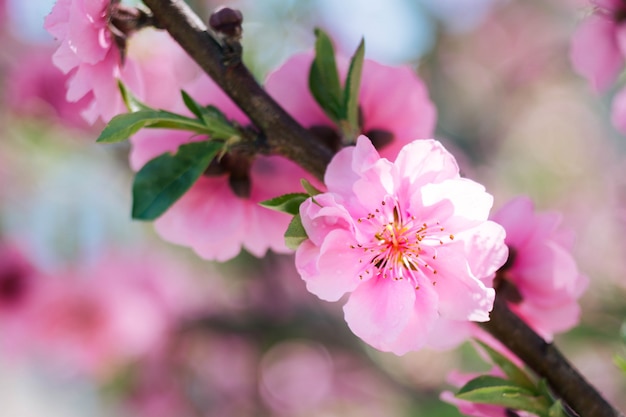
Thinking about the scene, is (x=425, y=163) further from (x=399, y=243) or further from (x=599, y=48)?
(x=599, y=48)

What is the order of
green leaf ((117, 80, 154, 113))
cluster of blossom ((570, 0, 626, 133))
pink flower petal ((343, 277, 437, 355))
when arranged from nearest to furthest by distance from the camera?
pink flower petal ((343, 277, 437, 355)) < green leaf ((117, 80, 154, 113)) < cluster of blossom ((570, 0, 626, 133))

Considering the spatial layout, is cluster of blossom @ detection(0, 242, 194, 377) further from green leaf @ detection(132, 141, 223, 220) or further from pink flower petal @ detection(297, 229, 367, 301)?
pink flower petal @ detection(297, 229, 367, 301)

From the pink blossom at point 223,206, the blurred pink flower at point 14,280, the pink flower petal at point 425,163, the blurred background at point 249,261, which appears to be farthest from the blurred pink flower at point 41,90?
the pink flower petal at point 425,163

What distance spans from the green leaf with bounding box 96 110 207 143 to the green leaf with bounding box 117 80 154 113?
0.11 ft

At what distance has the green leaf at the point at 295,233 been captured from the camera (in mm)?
447

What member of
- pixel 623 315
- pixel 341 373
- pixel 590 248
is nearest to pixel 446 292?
pixel 623 315

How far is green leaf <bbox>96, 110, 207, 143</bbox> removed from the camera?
1.57 ft

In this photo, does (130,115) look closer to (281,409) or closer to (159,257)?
(159,257)

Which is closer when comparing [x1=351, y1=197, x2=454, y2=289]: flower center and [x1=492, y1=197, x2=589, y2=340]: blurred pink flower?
[x1=351, y1=197, x2=454, y2=289]: flower center

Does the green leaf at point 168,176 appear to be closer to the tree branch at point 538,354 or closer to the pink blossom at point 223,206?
the pink blossom at point 223,206

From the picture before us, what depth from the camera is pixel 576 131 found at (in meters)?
3.16

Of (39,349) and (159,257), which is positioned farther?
(159,257)

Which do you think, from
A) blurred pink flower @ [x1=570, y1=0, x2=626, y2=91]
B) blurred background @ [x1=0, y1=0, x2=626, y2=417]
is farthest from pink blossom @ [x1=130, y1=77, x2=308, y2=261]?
blurred background @ [x1=0, y1=0, x2=626, y2=417]

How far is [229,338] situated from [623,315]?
1.07 meters
